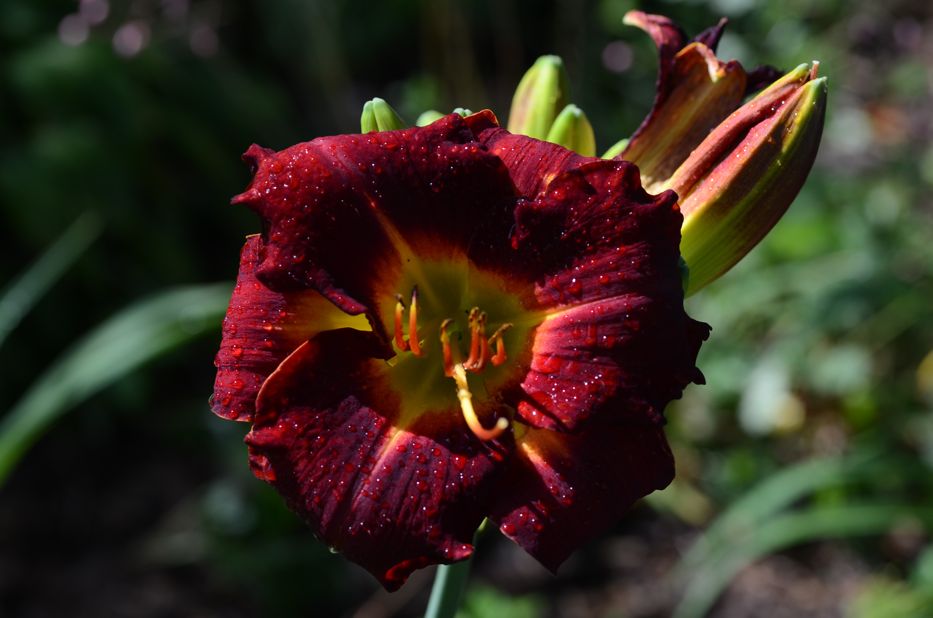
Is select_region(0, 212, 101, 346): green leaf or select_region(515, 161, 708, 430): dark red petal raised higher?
select_region(515, 161, 708, 430): dark red petal

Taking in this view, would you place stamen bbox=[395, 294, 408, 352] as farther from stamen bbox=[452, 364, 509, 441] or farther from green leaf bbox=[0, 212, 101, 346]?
green leaf bbox=[0, 212, 101, 346]

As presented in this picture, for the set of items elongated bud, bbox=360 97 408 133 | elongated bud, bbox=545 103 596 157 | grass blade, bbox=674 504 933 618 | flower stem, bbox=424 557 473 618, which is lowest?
grass blade, bbox=674 504 933 618

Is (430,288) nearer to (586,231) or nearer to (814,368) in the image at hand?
(586,231)

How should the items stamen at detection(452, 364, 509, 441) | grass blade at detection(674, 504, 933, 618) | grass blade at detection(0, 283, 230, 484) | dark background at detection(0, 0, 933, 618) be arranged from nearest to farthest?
stamen at detection(452, 364, 509, 441), grass blade at detection(0, 283, 230, 484), grass blade at detection(674, 504, 933, 618), dark background at detection(0, 0, 933, 618)

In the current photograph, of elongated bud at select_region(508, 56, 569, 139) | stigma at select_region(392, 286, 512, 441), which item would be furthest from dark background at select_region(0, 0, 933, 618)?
stigma at select_region(392, 286, 512, 441)

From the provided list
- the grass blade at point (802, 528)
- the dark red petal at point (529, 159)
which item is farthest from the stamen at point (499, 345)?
the grass blade at point (802, 528)

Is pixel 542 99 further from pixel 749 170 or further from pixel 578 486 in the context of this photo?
pixel 578 486
